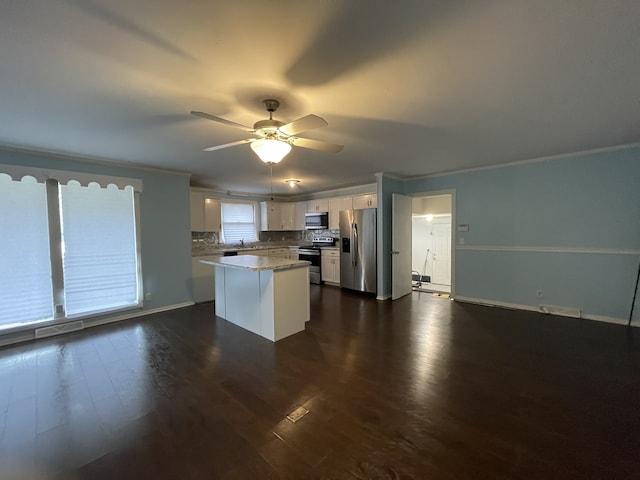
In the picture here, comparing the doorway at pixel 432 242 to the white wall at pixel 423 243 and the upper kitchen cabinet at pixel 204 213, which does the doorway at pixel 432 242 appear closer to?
the white wall at pixel 423 243

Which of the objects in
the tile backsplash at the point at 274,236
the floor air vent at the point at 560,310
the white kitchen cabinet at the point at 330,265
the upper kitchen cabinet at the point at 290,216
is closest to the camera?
the floor air vent at the point at 560,310

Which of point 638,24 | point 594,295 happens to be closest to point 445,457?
point 638,24

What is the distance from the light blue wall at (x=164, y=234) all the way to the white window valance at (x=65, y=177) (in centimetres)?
9

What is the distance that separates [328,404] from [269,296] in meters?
1.50

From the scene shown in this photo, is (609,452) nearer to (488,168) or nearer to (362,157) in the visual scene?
(362,157)

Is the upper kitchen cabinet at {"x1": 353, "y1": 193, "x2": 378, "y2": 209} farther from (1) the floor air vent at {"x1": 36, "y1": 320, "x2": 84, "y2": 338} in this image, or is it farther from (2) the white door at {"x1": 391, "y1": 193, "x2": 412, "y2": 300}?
(1) the floor air vent at {"x1": 36, "y1": 320, "x2": 84, "y2": 338}

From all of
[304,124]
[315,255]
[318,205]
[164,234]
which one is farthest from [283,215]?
[304,124]

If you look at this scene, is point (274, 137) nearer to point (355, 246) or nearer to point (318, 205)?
point (355, 246)

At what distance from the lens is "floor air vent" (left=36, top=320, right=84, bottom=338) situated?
3.40 m

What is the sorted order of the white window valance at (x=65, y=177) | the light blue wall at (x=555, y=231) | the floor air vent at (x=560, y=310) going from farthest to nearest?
the floor air vent at (x=560, y=310)
the light blue wall at (x=555, y=231)
the white window valance at (x=65, y=177)

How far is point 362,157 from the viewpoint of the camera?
3.84 m

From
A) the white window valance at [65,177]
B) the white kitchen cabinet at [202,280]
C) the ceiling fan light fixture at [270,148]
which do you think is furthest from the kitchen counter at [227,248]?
the ceiling fan light fixture at [270,148]

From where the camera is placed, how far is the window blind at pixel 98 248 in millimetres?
3650

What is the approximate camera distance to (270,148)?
219cm
